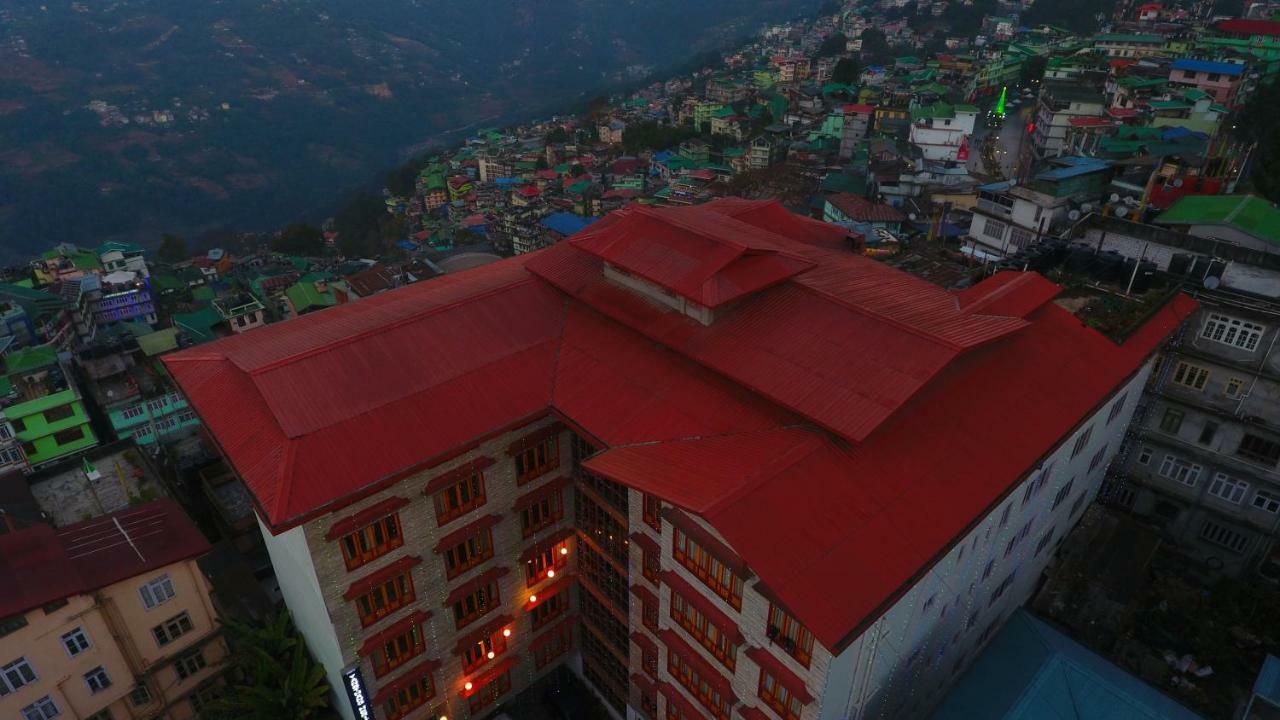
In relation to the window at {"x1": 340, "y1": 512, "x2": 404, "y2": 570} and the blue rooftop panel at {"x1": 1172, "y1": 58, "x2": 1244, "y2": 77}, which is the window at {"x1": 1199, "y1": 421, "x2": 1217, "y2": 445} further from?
the blue rooftop panel at {"x1": 1172, "y1": 58, "x2": 1244, "y2": 77}

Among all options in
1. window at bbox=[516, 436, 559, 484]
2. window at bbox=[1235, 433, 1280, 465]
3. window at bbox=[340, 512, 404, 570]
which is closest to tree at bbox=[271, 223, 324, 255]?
window at bbox=[516, 436, 559, 484]

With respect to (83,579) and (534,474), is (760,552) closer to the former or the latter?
(534,474)

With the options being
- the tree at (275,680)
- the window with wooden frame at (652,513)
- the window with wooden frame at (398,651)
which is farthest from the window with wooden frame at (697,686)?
the tree at (275,680)

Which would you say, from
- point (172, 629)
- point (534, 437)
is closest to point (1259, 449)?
point (534, 437)

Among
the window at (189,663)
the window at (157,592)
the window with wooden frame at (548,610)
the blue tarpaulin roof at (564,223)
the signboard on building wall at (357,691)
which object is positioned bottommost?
the blue tarpaulin roof at (564,223)

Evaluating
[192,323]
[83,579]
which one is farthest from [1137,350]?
[192,323]

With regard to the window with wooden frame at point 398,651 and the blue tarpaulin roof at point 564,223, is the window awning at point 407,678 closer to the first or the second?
the window with wooden frame at point 398,651
